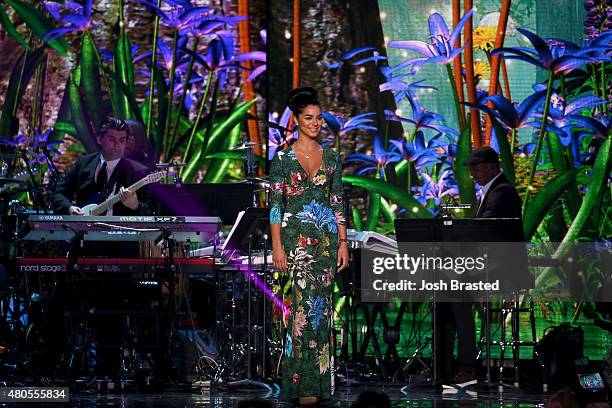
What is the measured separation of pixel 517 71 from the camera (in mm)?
9406

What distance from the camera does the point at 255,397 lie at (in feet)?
19.7

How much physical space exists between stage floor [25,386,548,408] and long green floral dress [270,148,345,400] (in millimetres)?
404

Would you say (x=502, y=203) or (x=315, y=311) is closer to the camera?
(x=315, y=311)

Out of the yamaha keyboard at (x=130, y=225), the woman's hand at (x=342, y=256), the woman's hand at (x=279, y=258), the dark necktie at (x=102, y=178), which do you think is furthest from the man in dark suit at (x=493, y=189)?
the dark necktie at (x=102, y=178)

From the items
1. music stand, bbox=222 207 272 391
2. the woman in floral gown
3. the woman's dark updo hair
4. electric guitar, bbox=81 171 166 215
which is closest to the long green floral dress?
the woman in floral gown

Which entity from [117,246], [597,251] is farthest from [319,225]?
[597,251]

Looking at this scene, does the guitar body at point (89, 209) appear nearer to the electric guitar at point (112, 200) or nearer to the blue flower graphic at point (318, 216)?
the electric guitar at point (112, 200)

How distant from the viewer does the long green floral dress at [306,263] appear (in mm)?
4902

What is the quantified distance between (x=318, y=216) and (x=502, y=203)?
7.44 feet

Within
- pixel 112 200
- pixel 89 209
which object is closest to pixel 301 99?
pixel 112 200

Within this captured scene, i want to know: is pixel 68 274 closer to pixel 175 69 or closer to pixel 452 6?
pixel 175 69

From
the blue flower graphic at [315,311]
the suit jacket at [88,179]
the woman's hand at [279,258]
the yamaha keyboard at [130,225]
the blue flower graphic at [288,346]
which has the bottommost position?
the blue flower graphic at [288,346]

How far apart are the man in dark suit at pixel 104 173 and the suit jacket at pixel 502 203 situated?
2304 mm

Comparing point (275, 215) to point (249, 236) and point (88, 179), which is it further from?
point (88, 179)
